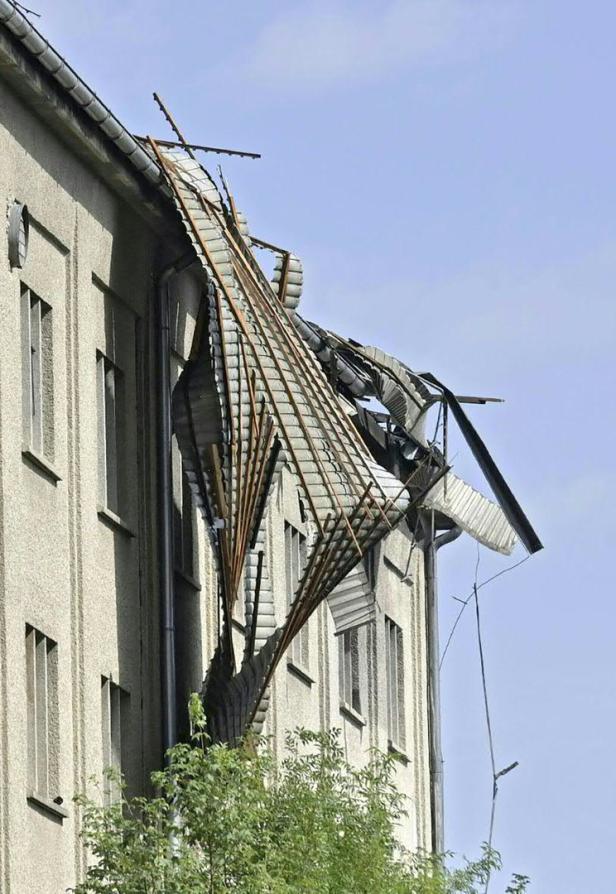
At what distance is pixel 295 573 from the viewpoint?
34594mm

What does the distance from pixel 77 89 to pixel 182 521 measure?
6089mm

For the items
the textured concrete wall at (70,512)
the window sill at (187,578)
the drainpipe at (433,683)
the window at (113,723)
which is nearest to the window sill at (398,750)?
the drainpipe at (433,683)

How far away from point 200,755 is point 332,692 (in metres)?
14.0

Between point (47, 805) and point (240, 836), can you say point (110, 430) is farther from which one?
point (240, 836)

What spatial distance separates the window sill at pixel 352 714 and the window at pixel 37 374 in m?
12.1

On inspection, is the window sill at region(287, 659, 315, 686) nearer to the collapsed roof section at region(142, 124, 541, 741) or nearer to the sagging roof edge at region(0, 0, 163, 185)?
the collapsed roof section at region(142, 124, 541, 741)

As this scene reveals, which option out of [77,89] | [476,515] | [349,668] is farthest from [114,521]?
[476,515]

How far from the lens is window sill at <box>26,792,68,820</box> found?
23656mm

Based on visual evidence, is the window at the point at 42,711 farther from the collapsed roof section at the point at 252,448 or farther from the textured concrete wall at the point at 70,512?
the collapsed roof section at the point at 252,448

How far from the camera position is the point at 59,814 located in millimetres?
24266

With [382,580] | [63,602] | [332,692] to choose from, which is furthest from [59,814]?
[382,580]

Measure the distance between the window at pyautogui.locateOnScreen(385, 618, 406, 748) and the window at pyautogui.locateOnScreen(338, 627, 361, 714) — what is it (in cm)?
137

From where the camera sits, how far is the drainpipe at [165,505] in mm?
27719

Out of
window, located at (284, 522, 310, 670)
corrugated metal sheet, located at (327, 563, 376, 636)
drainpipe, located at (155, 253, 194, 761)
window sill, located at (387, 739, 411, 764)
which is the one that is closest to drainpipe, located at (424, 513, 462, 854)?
window sill, located at (387, 739, 411, 764)
